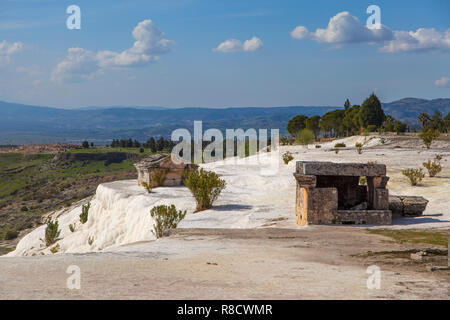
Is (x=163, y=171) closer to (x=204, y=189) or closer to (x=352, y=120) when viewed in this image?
(x=204, y=189)

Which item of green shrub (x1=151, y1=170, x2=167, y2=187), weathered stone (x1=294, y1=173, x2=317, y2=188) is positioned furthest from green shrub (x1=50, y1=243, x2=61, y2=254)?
weathered stone (x1=294, y1=173, x2=317, y2=188)

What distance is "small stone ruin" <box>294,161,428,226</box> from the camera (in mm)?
13625

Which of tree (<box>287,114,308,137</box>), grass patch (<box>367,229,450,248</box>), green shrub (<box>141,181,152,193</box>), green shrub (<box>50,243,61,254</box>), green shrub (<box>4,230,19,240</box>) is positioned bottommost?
green shrub (<box>4,230,19,240</box>)

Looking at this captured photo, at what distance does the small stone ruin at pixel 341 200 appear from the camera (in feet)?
44.7

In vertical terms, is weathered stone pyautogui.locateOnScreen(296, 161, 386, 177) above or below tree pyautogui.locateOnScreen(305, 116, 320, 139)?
below

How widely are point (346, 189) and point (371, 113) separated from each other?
2330 inches

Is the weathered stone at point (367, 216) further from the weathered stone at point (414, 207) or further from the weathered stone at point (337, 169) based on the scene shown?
the weathered stone at point (414, 207)

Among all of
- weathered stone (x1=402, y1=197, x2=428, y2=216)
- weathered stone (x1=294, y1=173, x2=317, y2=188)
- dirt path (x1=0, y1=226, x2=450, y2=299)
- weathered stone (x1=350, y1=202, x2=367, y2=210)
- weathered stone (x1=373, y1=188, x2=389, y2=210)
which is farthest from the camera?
weathered stone (x1=402, y1=197, x2=428, y2=216)

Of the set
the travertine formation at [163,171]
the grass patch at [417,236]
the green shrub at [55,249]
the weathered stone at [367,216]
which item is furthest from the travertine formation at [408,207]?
the green shrub at [55,249]

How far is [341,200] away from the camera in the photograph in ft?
50.1

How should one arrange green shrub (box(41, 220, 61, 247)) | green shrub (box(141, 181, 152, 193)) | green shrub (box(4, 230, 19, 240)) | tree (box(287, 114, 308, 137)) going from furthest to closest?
tree (box(287, 114, 308, 137)) → green shrub (box(4, 230, 19, 240)) → green shrub (box(41, 220, 61, 247)) → green shrub (box(141, 181, 152, 193))

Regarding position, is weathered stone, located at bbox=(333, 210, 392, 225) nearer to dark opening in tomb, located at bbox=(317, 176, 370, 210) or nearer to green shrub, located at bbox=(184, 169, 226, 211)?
dark opening in tomb, located at bbox=(317, 176, 370, 210)

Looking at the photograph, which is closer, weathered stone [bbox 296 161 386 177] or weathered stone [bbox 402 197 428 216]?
weathered stone [bbox 296 161 386 177]
